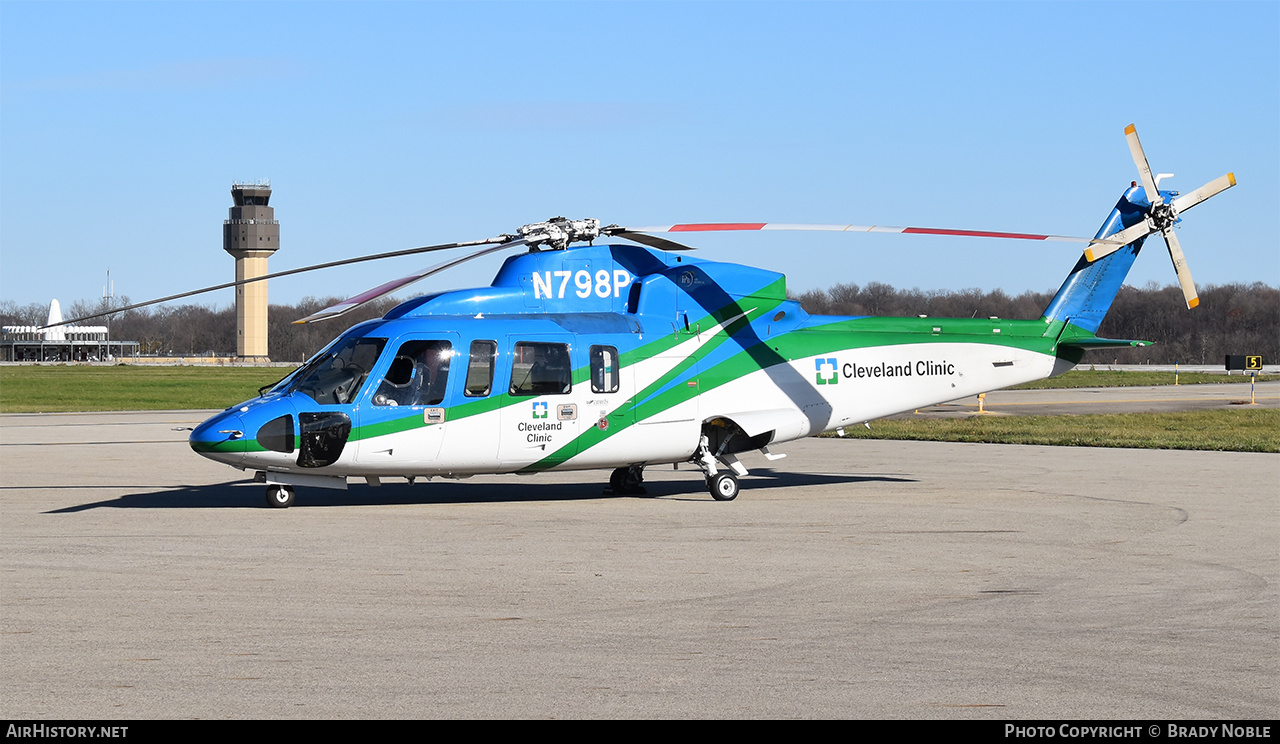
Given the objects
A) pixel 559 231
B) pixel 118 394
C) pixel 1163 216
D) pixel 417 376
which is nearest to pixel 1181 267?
pixel 1163 216

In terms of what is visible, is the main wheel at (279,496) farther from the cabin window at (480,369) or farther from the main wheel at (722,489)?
the main wheel at (722,489)

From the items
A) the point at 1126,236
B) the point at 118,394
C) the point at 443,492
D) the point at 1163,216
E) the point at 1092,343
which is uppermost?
the point at 1163,216

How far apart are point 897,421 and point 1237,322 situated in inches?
4140

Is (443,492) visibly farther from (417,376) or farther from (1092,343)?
(1092,343)

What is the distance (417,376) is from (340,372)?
3.13ft

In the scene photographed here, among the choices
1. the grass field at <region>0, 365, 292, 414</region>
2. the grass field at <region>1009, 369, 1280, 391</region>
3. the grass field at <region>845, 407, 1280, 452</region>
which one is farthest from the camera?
the grass field at <region>1009, 369, 1280, 391</region>

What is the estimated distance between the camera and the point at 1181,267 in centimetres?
1809

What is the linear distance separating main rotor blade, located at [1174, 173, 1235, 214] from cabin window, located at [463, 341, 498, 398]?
34.2 ft

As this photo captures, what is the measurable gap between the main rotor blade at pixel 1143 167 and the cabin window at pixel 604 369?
8.23 meters

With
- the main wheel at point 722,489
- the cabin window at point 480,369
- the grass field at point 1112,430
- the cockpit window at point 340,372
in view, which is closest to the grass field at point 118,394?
the grass field at point 1112,430

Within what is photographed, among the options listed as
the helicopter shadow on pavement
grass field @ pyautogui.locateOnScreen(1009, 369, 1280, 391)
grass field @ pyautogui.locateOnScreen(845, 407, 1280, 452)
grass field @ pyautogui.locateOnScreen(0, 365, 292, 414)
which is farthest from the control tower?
the helicopter shadow on pavement

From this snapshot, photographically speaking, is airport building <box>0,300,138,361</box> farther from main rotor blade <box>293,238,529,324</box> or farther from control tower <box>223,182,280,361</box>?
main rotor blade <box>293,238,529,324</box>

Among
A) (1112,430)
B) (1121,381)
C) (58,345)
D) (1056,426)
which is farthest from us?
(58,345)

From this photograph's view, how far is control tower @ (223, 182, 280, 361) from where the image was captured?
155000 mm
